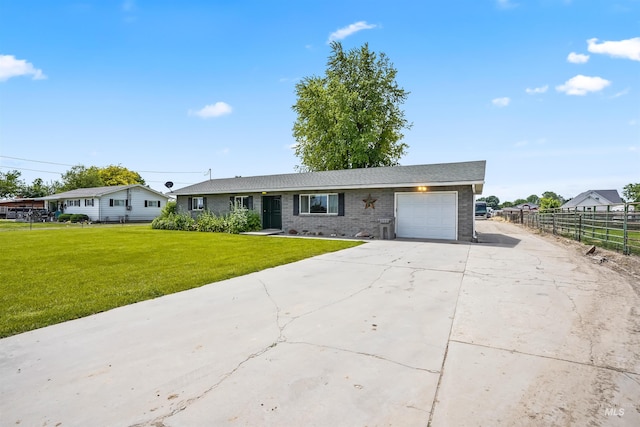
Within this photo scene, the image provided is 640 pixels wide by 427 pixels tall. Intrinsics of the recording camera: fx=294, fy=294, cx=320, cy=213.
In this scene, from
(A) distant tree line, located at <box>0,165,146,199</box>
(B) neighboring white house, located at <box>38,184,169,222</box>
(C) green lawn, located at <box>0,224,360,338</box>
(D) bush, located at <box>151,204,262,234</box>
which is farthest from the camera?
(A) distant tree line, located at <box>0,165,146,199</box>

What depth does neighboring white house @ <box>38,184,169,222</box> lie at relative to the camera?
30.2 meters

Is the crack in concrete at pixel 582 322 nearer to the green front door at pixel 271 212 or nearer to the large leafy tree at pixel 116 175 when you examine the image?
the green front door at pixel 271 212

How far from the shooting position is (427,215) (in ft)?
44.3

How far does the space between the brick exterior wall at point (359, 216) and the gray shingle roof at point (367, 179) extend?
493 millimetres

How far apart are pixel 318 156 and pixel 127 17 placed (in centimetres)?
1929

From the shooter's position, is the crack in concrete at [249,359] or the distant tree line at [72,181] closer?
the crack in concrete at [249,359]

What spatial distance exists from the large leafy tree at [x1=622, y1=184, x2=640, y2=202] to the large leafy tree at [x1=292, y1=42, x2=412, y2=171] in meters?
52.6

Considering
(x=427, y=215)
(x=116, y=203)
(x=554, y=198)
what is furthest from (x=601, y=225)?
(x=554, y=198)

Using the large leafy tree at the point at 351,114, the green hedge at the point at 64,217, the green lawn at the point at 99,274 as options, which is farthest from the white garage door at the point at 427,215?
the green hedge at the point at 64,217

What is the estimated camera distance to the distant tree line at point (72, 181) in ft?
159

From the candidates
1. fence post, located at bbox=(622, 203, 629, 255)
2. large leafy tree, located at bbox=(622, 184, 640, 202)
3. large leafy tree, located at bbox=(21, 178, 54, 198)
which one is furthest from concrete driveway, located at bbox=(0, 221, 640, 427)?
large leafy tree, located at bbox=(21, 178, 54, 198)

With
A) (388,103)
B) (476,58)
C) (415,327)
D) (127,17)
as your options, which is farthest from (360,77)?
(415,327)

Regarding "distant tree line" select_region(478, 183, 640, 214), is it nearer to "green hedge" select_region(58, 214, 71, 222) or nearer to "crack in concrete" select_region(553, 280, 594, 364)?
"crack in concrete" select_region(553, 280, 594, 364)

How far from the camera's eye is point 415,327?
11.3 ft
